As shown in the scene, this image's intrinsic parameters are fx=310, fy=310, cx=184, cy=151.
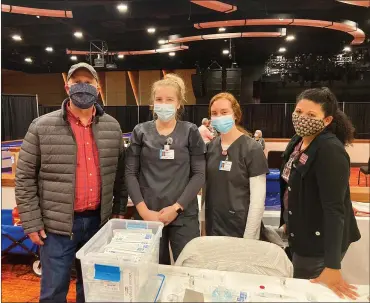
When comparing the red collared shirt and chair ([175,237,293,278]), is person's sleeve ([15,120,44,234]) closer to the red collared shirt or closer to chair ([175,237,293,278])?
the red collared shirt

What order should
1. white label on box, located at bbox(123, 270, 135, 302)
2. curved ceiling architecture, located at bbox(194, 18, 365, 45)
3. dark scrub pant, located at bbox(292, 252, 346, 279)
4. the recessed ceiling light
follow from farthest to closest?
the recessed ceiling light → curved ceiling architecture, located at bbox(194, 18, 365, 45) → dark scrub pant, located at bbox(292, 252, 346, 279) → white label on box, located at bbox(123, 270, 135, 302)

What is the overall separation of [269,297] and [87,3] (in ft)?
16.7

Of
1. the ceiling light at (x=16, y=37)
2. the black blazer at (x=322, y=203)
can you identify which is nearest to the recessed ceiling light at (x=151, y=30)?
the ceiling light at (x=16, y=37)

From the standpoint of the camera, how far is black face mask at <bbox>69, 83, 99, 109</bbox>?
1.49 m

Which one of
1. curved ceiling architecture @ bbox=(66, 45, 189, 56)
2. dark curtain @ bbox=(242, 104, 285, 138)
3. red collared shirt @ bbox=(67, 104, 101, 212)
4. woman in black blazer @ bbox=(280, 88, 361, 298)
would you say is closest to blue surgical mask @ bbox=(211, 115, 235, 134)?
woman in black blazer @ bbox=(280, 88, 361, 298)

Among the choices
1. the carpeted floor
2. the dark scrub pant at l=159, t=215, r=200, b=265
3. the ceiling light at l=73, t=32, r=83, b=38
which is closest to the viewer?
the dark scrub pant at l=159, t=215, r=200, b=265

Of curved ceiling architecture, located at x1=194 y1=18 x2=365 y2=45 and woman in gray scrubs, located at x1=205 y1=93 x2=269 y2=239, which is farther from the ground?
curved ceiling architecture, located at x1=194 y1=18 x2=365 y2=45

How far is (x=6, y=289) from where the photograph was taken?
243 centimetres

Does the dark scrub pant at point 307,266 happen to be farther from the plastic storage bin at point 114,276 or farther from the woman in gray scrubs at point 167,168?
the plastic storage bin at point 114,276

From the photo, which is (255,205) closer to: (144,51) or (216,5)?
(216,5)

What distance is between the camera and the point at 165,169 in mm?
1562

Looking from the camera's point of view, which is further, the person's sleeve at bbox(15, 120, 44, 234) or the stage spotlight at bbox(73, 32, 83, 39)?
the stage spotlight at bbox(73, 32, 83, 39)

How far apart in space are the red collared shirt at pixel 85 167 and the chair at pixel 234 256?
0.56 m

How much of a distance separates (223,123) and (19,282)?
217cm
